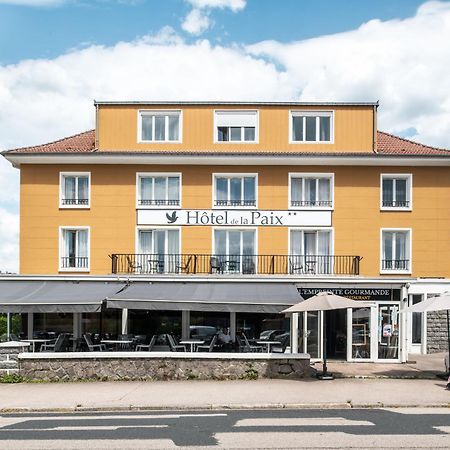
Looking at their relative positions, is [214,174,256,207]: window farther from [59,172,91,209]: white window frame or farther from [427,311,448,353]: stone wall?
[427,311,448,353]: stone wall

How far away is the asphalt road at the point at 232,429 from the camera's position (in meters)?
10.7

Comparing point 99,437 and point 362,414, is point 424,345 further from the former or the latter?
point 99,437

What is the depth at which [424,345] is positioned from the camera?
103 ft

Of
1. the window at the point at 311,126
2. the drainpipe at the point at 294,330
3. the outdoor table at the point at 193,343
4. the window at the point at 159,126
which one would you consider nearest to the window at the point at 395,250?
the window at the point at 311,126

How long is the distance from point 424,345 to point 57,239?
636 inches

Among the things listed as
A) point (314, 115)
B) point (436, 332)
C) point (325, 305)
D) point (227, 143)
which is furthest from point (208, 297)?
point (436, 332)

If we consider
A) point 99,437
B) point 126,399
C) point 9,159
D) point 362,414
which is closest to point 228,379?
point 126,399

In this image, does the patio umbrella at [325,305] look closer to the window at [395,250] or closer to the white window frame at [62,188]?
the window at [395,250]

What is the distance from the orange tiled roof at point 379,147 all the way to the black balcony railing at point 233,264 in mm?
4388

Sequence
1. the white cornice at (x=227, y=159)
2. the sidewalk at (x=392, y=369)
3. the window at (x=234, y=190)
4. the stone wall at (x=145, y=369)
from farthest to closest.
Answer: the window at (x=234, y=190) < the white cornice at (x=227, y=159) < the sidewalk at (x=392, y=369) < the stone wall at (x=145, y=369)

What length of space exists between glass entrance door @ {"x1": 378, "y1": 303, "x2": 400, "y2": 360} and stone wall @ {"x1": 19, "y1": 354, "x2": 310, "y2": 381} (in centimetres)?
882

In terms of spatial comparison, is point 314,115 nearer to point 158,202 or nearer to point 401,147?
point 401,147

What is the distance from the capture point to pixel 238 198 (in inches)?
1207

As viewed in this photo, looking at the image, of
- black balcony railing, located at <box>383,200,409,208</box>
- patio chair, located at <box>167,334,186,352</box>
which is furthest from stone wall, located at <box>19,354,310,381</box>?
black balcony railing, located at <box>383,200,409,208</box>
